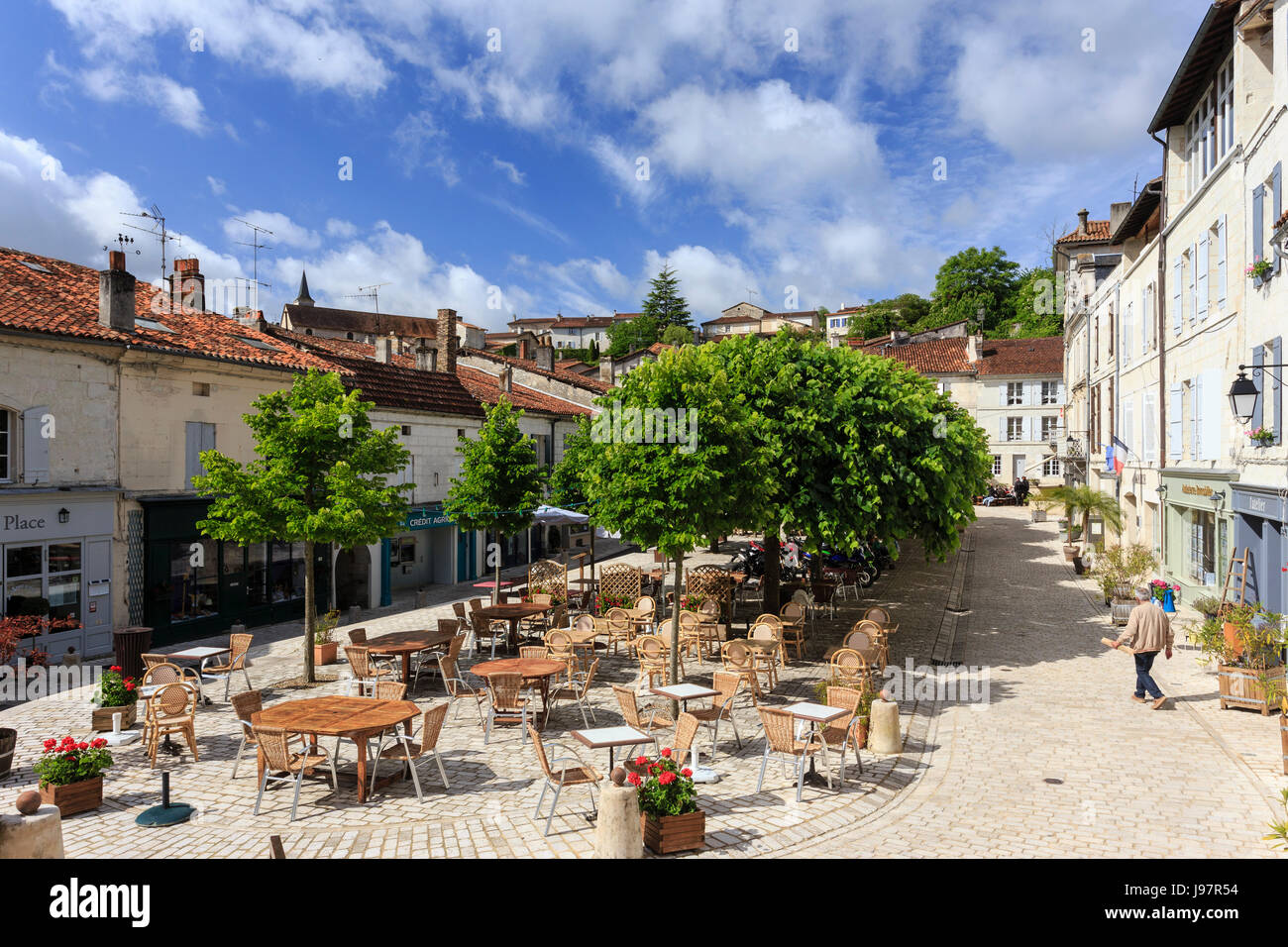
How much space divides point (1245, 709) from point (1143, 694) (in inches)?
50.0

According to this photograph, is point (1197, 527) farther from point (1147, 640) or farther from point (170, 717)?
point (170, 717)

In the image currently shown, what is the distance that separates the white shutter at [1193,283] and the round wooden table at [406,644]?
17370mm

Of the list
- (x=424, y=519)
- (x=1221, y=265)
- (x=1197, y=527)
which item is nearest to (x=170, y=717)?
(x=424, y=519)

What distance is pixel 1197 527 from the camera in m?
19.1

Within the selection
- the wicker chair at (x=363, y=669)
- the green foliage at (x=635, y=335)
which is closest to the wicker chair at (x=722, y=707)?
the wicker chair at (x=363, y=669)

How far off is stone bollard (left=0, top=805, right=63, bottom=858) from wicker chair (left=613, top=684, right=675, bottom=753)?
17.1 feet

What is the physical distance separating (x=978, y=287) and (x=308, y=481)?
250ft

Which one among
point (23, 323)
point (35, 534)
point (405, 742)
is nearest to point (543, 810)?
point (405, 742)

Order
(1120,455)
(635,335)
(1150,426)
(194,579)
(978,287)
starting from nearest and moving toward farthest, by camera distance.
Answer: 1. (194,579)
2. (1150,426)
3. (1120,455)
4. (978,287)
5. (635,335)

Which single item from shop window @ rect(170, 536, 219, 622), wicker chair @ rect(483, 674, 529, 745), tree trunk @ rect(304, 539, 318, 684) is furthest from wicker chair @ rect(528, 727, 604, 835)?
shop window @ rect(170, 536, 219, 622)

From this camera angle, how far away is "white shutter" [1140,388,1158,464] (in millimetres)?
21691

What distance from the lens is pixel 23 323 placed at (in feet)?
50.7

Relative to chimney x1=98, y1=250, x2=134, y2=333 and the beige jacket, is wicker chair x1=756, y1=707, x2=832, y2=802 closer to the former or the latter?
the beige jacket

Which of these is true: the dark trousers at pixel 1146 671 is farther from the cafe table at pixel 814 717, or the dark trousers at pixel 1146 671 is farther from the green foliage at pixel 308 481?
→ the green foliage at pixel 308 481
